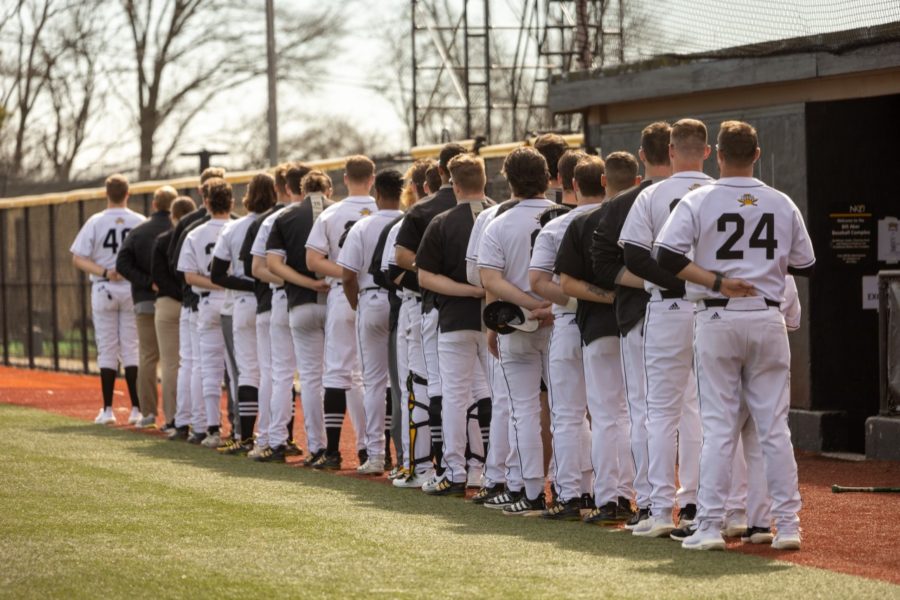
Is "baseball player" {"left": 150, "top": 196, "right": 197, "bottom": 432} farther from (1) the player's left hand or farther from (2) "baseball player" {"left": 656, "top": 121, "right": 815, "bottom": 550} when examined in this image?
(1) the player's left hand

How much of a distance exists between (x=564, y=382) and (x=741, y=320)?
1545 millimetres

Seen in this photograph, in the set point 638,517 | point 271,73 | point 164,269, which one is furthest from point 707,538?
point 271,73

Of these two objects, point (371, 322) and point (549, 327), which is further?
point (371, 322)

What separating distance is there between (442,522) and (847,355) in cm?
539

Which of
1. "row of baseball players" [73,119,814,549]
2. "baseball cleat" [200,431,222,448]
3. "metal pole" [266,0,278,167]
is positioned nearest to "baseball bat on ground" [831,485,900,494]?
"row of baseball players" [73,119,814,549]

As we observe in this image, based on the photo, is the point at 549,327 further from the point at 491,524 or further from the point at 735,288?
the point at 735,288

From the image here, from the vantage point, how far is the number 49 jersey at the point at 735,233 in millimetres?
7469

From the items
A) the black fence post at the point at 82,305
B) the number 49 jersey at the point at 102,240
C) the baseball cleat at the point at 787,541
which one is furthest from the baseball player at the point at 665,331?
the black fence post at the point at 82,305

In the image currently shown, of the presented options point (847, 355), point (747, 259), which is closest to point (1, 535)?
point (747, 259)

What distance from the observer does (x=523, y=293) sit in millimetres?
8984

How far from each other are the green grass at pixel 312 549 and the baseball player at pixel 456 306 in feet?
1.12

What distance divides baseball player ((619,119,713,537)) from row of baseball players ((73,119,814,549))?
0.04 feet

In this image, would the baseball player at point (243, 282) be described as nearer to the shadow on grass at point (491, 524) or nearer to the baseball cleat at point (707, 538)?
the shadow on grass at point (491, 524)

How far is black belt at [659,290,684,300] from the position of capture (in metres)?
7.90
